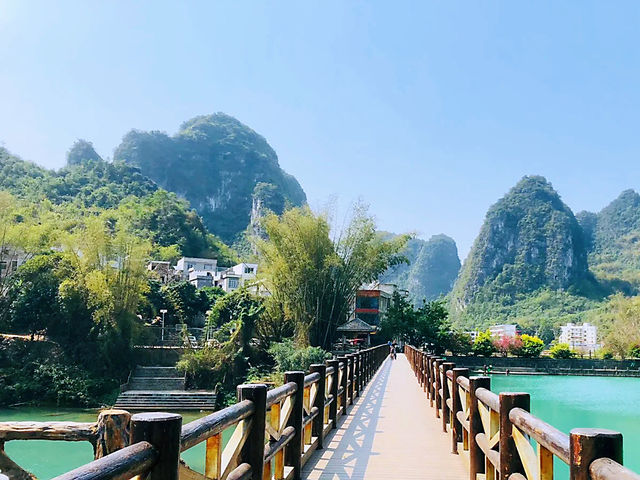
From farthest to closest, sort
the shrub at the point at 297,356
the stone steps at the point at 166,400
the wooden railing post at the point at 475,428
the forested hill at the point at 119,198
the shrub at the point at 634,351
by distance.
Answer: the forested hill at the point at 119,198
the shrub at the point at 634,351
the stone steps at the point at 166,400
the shrub at the point at 297,356
the wooden railing post at the point at 475,428

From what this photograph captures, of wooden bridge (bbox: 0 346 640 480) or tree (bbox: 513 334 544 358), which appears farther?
tree (bbox: 513 334 544 358)

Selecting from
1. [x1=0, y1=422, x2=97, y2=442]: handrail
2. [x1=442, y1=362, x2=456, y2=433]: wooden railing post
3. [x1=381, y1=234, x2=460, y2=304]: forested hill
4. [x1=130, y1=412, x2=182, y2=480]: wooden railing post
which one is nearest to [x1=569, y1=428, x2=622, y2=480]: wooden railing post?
[x1=130, y1=412, x2=182, y2=480]: wooden railing post

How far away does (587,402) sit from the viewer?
1803cm

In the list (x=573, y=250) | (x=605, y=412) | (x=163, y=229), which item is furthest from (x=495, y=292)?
(x=605, y=412)

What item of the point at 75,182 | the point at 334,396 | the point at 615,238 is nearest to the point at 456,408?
the point at 334,396

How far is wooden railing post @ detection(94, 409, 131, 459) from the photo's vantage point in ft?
6.50

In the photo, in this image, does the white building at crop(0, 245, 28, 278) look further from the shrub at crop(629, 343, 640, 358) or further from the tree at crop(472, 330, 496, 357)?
the shrub at crop(629, 343, 640, 358)

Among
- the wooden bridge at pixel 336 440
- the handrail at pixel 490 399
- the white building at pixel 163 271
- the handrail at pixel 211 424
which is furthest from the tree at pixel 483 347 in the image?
the handrail at pixel 211 424

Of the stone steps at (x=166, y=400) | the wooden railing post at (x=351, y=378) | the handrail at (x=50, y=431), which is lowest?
the stone steps at (x=166, y=400)

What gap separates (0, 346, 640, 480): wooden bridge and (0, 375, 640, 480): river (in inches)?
105

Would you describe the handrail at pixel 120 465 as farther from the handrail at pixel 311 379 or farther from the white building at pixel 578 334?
the white building at pixel 578 334

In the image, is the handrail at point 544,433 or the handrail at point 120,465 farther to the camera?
the handrail at point 544,433

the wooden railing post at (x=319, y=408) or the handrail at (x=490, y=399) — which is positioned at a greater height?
the handrail at (x=490, y=399)

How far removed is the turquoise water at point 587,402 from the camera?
13.1 metres
